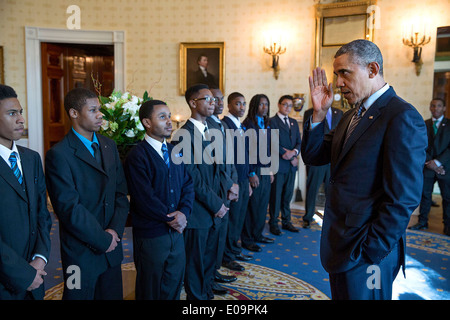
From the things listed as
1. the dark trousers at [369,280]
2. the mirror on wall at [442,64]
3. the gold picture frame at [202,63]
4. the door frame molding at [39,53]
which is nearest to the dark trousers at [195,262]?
the dark trousers at [369,280]

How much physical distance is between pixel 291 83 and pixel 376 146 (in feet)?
17.7

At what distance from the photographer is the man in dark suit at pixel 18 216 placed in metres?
1.99

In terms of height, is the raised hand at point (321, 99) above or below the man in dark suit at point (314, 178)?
above

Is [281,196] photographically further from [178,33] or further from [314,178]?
[178,33]

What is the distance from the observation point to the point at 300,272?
13.3ft

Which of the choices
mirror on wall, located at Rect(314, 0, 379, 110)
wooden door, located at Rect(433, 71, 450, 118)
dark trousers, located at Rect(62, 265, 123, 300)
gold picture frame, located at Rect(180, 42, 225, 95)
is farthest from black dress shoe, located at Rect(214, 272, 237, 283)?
wooden door, located at Rect(433, 71, 450, 118)

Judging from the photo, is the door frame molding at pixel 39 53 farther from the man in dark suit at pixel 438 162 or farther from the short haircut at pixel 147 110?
the man in dark suit at pixel 438 162

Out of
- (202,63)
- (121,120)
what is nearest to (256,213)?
(121,120)

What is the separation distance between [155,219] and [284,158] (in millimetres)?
3059

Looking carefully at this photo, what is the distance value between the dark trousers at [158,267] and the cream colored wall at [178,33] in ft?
16.1

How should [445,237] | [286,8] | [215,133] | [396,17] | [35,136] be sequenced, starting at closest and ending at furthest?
[215,133]
[445,237]
[396,17]
[286,8]
[35,136]

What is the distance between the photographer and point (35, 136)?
7.48 metres

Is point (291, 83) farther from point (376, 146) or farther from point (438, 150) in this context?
point (376, 146)
